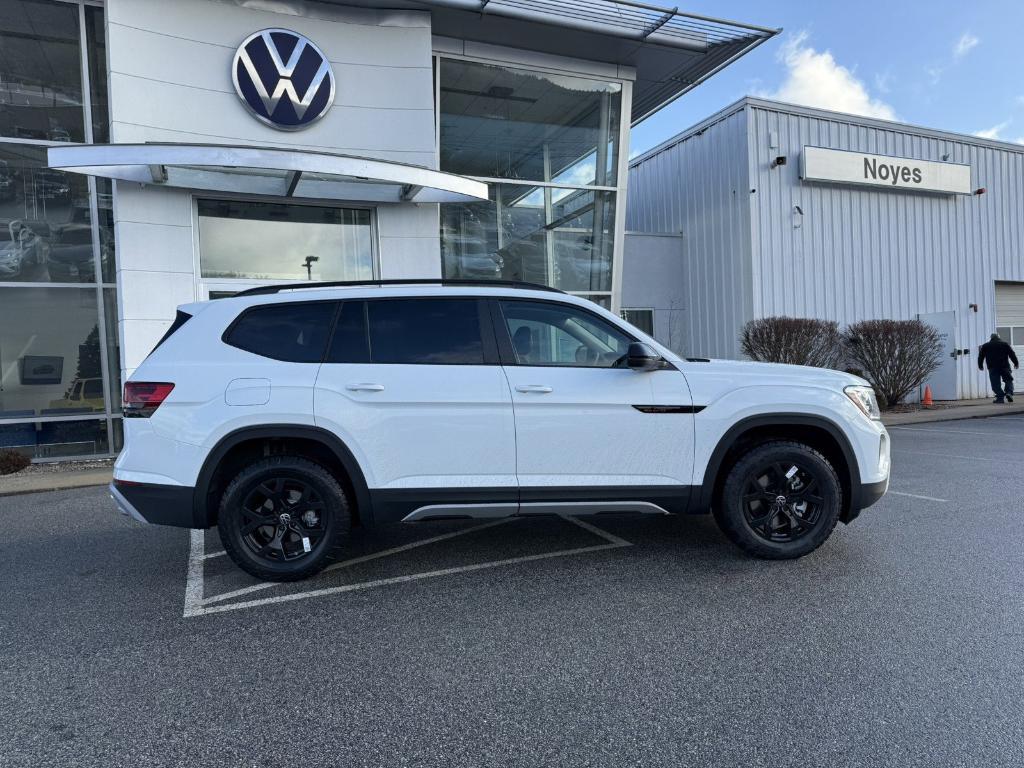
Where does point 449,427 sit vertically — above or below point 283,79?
below

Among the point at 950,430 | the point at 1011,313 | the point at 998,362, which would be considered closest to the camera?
the point at 950,430

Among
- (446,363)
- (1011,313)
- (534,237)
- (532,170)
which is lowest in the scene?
(446,363)

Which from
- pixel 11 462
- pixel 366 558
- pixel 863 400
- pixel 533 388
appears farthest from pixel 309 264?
pixel 863 400

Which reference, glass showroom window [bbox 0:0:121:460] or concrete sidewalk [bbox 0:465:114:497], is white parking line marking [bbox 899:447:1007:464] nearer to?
concrete sidewalk [bbox 0:465:114:497]

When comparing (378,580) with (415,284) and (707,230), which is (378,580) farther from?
(707,230)

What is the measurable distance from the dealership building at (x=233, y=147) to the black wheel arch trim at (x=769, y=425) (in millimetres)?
7216

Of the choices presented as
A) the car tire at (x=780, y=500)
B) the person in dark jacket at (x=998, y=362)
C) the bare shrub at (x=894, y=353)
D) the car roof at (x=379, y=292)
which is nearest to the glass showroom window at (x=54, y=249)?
the car roof at (x=379, y=292)

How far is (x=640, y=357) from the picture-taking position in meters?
4.07

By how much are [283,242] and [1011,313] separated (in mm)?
19685

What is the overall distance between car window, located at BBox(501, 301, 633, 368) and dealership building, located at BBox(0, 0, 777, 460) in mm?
6150

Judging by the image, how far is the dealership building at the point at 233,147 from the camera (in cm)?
984

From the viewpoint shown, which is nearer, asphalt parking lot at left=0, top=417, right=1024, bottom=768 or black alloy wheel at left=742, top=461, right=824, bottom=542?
asphalt parking lot at left=0, top=417, right=1024, bottom=768

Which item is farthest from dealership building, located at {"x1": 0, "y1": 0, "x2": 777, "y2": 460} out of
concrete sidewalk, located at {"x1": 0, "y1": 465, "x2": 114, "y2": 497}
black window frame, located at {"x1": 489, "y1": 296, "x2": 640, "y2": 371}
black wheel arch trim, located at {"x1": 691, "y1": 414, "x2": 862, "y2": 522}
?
black wheel arch trim, located at {"x1": 691, "y1": 414, "x2": 862, "y2": 522}

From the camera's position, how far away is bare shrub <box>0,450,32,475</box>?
946 cm
